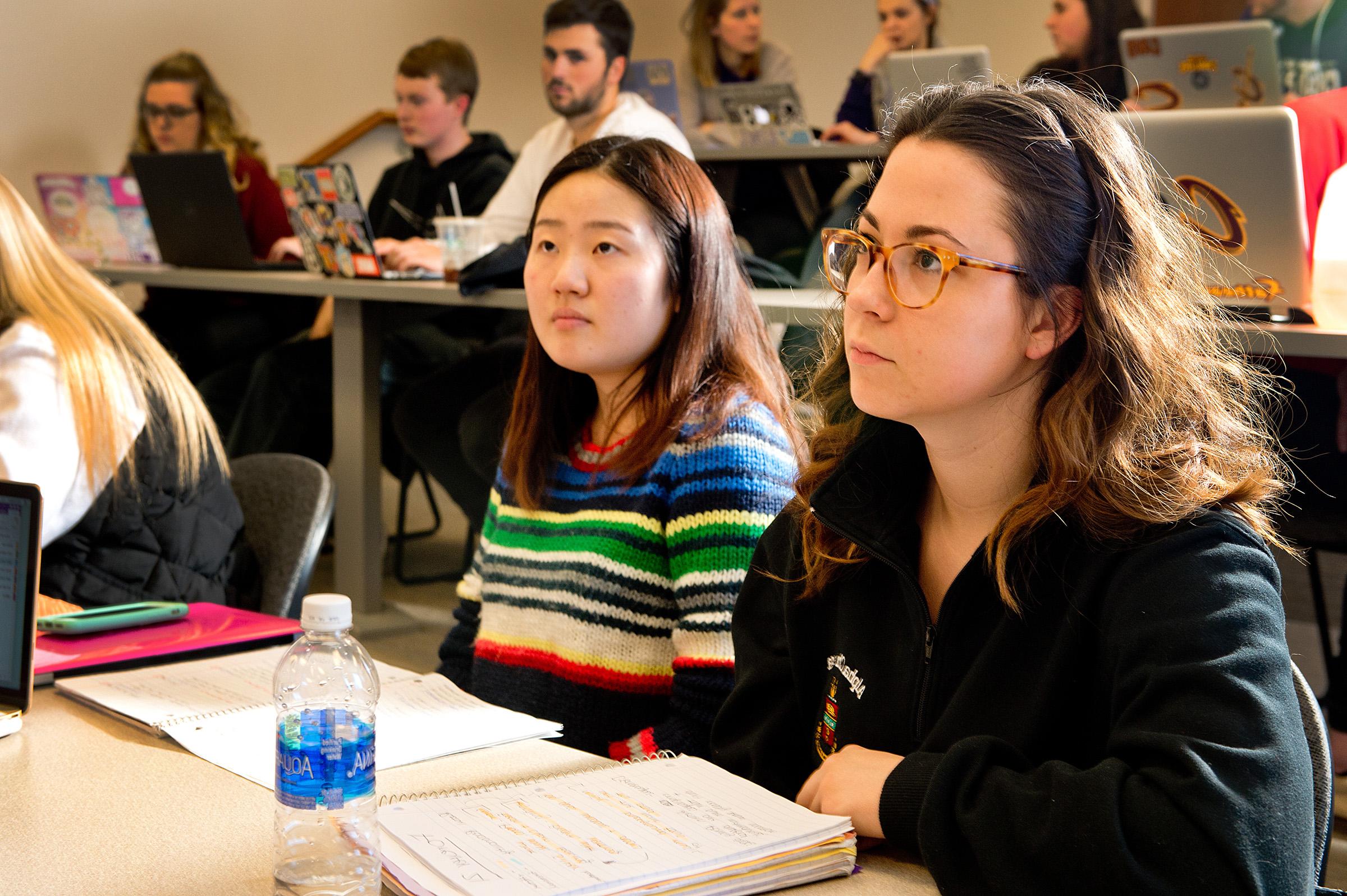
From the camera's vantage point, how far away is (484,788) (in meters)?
0.92

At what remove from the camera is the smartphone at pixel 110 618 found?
4.35 ft

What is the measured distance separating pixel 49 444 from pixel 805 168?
3.02m

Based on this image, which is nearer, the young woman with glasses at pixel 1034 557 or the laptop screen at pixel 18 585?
the young woman with glasses at pixel 1034 557

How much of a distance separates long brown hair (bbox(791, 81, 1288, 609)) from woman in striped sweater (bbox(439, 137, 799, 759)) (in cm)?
44

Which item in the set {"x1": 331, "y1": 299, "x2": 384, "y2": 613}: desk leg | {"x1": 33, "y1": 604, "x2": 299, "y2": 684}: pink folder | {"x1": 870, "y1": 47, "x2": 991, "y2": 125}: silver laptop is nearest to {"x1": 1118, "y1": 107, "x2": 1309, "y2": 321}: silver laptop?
{"x1": 870, "y1": 47, "x2": 991, "y2": 125}: silver laptop

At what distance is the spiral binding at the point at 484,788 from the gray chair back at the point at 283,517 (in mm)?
838

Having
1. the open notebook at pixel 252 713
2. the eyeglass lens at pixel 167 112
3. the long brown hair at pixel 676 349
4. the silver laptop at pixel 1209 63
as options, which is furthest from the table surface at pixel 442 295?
the silver laptop at pixel 1209 63

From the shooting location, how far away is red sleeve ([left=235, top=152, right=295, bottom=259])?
4.22 metres

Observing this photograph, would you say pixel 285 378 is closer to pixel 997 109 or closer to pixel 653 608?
pixel 653 608

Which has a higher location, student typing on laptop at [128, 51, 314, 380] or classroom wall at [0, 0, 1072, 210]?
classroom wall at [0, 0, 1072, 210]

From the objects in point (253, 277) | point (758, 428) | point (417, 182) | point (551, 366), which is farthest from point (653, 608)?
point (417, 182)

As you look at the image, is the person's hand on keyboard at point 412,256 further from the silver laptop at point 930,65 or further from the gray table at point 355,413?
the silver laptop at point 930,65

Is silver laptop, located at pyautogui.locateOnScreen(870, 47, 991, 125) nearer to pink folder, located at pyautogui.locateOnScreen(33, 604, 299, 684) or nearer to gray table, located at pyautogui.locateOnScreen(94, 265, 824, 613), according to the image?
gray table, located at pyautogui.locateOnScreen(94, 265, 824, 613)

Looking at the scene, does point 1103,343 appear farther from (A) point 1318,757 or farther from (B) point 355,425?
(B) point 355,425
